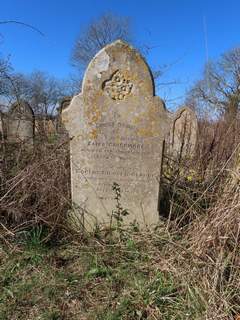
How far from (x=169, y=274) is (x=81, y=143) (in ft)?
4.98

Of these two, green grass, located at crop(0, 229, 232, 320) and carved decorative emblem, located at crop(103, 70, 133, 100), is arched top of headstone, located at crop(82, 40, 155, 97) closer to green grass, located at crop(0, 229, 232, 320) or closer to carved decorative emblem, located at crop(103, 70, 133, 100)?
carved decorative emblem, located at crop(103, 70, 133, 100)

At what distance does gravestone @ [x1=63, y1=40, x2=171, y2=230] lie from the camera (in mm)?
3311

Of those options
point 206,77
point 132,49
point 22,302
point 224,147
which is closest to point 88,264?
point 22,302

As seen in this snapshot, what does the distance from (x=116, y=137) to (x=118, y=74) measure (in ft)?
1.93

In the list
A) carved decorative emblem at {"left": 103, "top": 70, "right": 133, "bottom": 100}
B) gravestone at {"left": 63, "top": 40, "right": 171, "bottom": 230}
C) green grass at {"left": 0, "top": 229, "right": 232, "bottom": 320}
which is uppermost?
carved decorative emblem at {"left": 103, "top": 70, "right": 133, "bottom": 100}

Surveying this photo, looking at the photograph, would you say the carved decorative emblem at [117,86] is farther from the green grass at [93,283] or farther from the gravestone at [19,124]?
the green grass at [93,283]

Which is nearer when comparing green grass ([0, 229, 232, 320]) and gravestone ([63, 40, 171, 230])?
green grass ([0, 229, 232, 320])

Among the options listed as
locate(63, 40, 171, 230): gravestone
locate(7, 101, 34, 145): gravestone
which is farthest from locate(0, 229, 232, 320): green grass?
locate(7, 101, 34, 145): gravestone

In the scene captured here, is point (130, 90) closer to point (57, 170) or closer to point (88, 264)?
point (57, 170)

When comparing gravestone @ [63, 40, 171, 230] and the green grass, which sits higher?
gravestone @ [63, 40, 171, 230]

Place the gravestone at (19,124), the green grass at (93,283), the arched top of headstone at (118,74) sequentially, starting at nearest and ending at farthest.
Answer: the green grass at (93,283), the arched top of headstone at (118,74), the gravestone at (19,124)

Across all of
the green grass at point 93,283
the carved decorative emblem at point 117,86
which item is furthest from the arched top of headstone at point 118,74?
the green grass at point 93,283

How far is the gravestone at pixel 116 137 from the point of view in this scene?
3311 mm

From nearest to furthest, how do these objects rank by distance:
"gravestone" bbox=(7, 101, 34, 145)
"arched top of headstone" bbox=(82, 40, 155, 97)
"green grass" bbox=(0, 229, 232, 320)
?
"green grass" bbox=(0, 229, 232, 320), "arched top of headstone" bbox=(82, 40, 155, 97), "gravestone" bbox=(7, 101, 34, 145)
